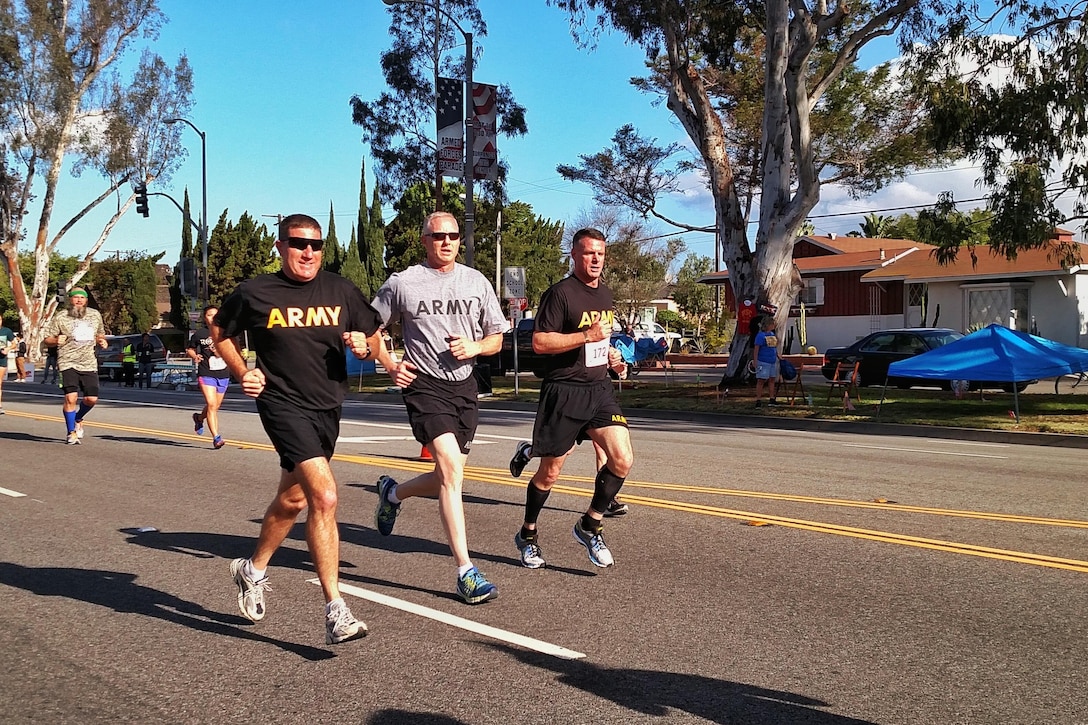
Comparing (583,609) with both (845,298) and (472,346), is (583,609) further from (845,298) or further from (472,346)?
(845,298)

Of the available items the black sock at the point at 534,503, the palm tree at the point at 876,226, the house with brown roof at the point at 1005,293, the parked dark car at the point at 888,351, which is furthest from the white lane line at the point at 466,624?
the palm tree at the point at 876,226

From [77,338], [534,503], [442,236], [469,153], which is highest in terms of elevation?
[469,153]

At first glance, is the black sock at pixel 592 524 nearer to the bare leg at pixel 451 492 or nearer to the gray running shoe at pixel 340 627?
the bare leg at pixel 451 492

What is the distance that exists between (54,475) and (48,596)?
576 centimetres

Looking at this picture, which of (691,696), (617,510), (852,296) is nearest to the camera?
(691,696)

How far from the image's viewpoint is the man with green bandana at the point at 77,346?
44.5ft

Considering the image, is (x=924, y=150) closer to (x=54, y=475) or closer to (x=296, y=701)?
(x=54, y=475)

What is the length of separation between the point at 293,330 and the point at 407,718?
2026 mm

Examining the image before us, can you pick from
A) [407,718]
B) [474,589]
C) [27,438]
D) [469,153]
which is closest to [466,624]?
[474,589]

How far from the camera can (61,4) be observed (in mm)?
47094

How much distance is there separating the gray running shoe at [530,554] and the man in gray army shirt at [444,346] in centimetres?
86

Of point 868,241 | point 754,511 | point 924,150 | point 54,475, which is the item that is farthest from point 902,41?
point 868,241

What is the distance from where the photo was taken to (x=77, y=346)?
13.9 metres

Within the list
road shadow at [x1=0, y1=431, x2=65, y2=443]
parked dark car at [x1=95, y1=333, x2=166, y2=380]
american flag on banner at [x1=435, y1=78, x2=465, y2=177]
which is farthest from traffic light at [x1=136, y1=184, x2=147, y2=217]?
road shadow at [x1=0, y1=431, x2=65, y2=443]
